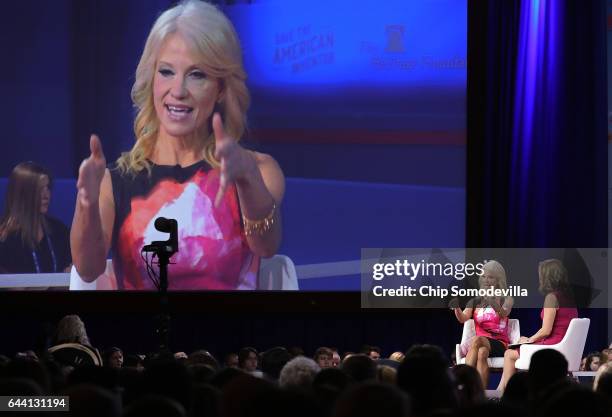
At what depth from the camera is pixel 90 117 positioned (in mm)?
9742

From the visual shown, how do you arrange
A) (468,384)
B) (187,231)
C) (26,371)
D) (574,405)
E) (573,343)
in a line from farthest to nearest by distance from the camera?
(187,231) < (573,343) < (468,384) < (26,371) < (574,405)

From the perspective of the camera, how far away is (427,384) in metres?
3.47

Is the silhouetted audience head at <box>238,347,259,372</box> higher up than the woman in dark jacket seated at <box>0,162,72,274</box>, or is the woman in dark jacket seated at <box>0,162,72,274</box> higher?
the woman in dark jacket seated at <box>0,162,72,274</box>

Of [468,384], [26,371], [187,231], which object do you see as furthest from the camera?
[187,231]

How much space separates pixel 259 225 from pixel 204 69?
4.63ft

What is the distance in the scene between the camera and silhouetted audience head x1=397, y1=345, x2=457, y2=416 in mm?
3404

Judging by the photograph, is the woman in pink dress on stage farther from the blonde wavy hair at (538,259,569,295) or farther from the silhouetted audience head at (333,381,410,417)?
the silhouetted audience head at (333,381,410,417)

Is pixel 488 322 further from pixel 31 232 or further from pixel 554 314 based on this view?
pixel 31 232

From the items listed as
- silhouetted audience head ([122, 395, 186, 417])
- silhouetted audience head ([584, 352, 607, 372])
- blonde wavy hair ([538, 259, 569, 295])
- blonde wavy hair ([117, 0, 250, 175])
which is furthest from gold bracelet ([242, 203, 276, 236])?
silhouetted audience head ([122, 395, 186, 417])

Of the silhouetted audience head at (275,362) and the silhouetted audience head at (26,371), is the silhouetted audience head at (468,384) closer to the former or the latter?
the silhouetted audience head at (26,371)

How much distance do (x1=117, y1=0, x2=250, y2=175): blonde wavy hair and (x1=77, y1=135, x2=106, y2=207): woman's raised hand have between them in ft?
0.57

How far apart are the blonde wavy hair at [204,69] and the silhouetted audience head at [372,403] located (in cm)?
711

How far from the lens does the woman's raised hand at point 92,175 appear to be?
31.7ft

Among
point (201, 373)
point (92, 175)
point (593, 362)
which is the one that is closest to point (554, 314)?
point (593, 362)
